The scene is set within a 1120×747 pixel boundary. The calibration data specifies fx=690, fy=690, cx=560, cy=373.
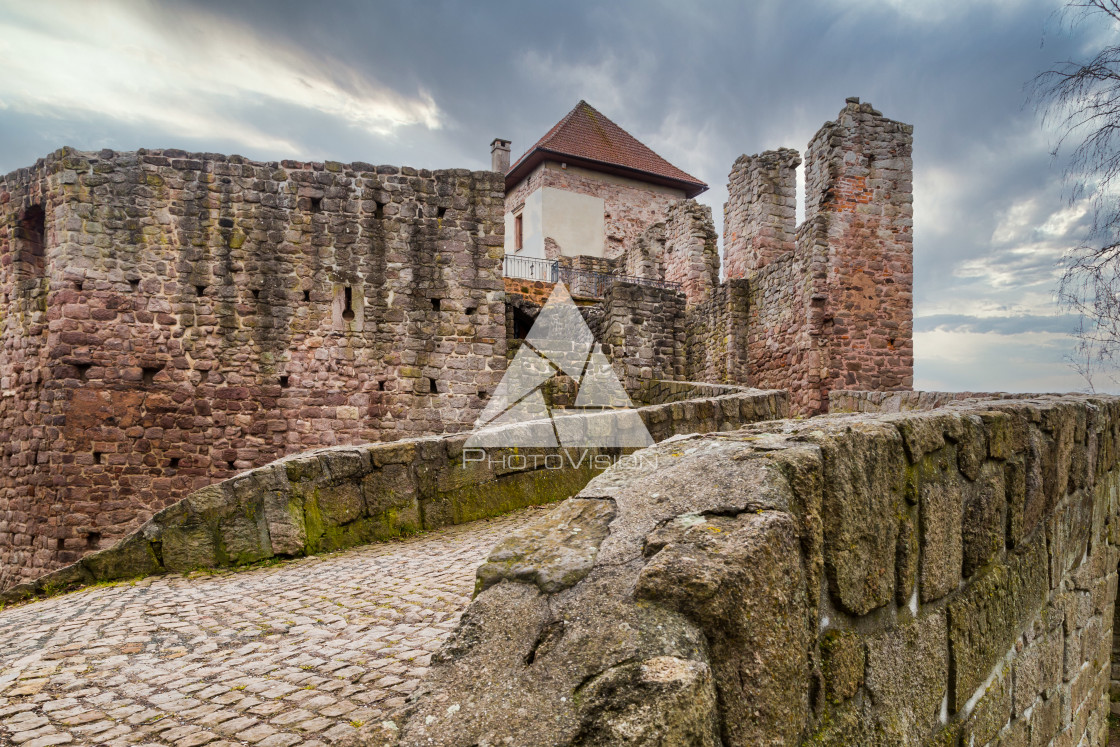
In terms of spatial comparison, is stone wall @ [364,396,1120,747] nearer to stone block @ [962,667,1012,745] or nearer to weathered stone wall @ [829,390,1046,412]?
stone block @ [962,667,1012,745]

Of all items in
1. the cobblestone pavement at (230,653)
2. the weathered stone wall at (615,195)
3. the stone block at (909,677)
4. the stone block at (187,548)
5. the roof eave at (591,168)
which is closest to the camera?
the stone block at (909,677)

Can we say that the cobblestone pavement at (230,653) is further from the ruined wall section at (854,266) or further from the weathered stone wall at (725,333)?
the weathered stone wall at (725,333)

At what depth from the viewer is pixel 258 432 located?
1031cm

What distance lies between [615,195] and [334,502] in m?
24.1

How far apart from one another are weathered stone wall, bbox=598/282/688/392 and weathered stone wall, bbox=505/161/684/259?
45.4 feet

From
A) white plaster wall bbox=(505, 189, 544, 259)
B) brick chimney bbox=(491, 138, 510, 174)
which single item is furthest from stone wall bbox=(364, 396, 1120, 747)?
white plaster wall bbox=(505, 189, 544, 259)

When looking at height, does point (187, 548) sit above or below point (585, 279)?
below

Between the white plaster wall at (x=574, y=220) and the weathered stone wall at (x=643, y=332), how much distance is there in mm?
13907

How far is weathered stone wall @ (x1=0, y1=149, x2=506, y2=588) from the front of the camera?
9.70 metres

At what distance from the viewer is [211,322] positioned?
404 inches

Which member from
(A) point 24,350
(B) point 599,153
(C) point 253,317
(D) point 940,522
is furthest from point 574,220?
(D) point 940,522

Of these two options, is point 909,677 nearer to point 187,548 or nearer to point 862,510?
point 862,510

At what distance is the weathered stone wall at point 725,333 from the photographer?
14867 millimetres

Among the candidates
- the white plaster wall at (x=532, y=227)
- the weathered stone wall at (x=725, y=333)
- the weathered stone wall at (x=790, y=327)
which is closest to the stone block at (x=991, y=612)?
the weathered stone wall at (x=790, y=327)
